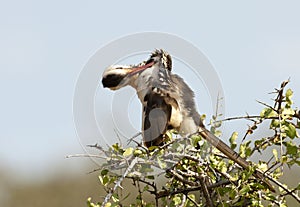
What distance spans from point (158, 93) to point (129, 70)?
217 millimetres

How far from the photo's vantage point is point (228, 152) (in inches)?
131

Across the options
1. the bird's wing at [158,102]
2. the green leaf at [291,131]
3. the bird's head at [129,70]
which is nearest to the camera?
the green leaf at [291,131]

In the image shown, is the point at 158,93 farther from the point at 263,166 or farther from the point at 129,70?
the point at 263,166

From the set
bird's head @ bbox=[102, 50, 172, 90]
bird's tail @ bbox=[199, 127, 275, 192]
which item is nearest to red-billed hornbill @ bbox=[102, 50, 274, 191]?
bird's head @ bbox=[102, 50, 172, 90]

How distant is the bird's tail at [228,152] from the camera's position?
10.0 ft

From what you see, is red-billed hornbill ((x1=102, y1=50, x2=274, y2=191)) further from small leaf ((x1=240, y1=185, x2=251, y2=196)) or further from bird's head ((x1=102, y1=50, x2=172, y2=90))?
small leaf ((x1=240, y1=185, x2=251, y2=196))

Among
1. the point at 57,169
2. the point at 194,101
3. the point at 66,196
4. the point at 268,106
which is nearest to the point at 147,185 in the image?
the point at 268,106

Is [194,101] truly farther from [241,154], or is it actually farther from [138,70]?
[241,154]

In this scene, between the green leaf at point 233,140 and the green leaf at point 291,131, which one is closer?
the green leaf at point 291,131

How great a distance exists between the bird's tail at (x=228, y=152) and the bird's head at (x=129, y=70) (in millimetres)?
821

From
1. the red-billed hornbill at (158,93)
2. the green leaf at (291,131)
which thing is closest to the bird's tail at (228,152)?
the green leaf at (291,131)

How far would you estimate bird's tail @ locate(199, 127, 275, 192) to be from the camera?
306 cm

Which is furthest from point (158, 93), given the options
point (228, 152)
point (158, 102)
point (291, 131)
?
point (291, 131)

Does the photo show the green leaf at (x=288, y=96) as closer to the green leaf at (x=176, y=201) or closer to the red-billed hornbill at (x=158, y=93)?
the green leaf at (x=176, y=201)
